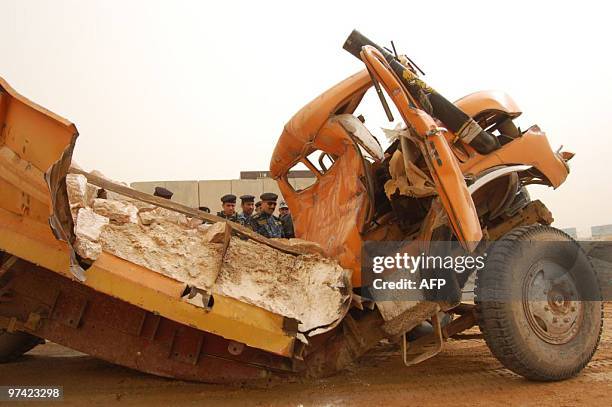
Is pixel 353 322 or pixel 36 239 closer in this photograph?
pixel 36 239

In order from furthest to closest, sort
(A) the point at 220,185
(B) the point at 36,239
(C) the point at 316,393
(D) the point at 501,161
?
1. (A) the point at 220,185
2. (D) the point at 501,161
3. (C) the point at 316,393
4. (B) the point at 36,239

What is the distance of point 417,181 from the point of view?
139 inches

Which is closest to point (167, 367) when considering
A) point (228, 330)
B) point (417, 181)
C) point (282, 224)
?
point (228, 330)

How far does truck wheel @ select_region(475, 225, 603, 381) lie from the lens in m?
3.22

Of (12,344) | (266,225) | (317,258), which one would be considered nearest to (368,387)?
(317,258)

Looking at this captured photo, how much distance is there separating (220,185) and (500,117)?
816 cm

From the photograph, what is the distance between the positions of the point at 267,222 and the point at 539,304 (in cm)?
385

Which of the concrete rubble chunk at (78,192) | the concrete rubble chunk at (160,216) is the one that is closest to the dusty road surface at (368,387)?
the concrete rubble chunk at (160,216)

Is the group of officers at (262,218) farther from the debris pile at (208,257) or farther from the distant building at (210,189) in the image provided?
the distant building at (210,189)

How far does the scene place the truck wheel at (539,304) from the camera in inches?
127

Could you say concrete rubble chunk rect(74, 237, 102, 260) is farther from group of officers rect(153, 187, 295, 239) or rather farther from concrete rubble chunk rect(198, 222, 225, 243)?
group of officers rect(153, 187, 295, 239)

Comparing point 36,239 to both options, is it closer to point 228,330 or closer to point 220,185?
point 228,330

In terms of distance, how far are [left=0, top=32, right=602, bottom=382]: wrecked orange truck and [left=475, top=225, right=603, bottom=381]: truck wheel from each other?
12 millimetres

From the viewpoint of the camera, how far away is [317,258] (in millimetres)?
3615
